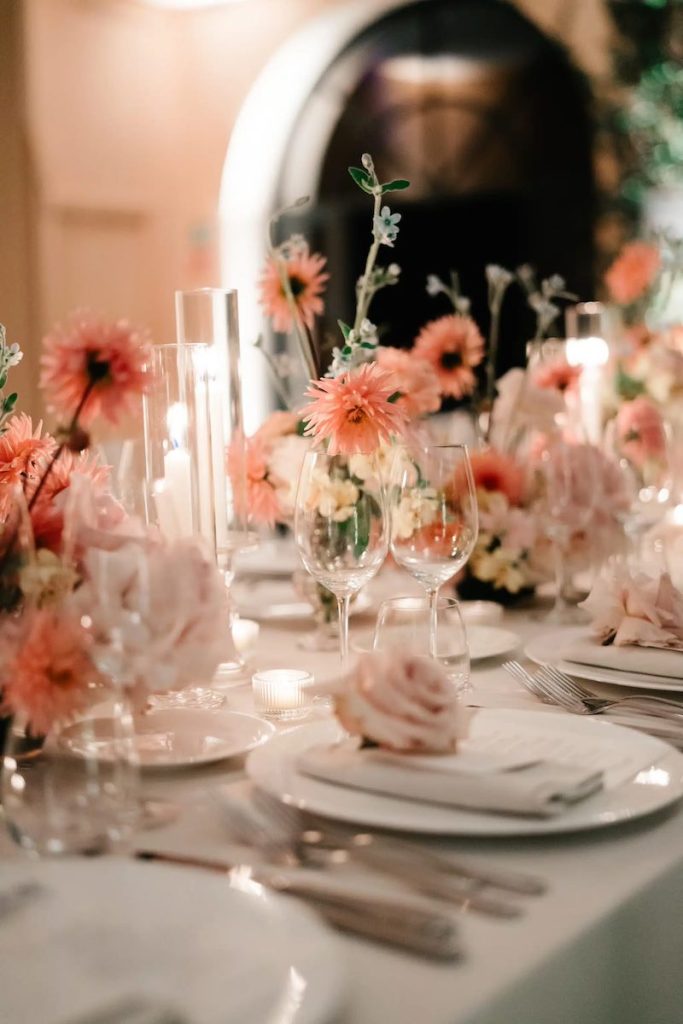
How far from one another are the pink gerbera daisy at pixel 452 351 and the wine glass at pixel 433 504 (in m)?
0.60

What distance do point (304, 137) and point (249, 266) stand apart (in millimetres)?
590

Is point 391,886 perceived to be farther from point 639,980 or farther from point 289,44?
point 289,44

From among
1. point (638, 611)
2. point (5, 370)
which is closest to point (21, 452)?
point (5, 370)

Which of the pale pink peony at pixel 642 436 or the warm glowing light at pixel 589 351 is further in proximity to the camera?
the warm glowing light at pixel 589 351

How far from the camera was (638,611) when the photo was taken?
4.41ft

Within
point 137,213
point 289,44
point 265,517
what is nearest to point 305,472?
point 265,517

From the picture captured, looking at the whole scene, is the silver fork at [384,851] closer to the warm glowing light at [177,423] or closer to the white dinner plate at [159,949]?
the white dinner plate at [159,949]

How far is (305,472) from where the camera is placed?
1.22 metres

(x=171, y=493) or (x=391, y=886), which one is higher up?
(x=171, y=493)

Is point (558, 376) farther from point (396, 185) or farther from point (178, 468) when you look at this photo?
point (178, 468)

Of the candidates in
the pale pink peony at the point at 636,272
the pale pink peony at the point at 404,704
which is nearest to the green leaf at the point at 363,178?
the pale pink peony at the point at 404,704

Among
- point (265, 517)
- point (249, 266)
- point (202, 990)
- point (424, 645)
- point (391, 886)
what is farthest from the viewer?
point (249, 266)

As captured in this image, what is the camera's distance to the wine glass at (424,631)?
1.13 meters

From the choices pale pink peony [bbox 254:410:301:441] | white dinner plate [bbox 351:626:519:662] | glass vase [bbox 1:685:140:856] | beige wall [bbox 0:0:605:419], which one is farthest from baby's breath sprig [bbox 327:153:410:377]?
A: beige wall [bbox 0:0:605:419]
